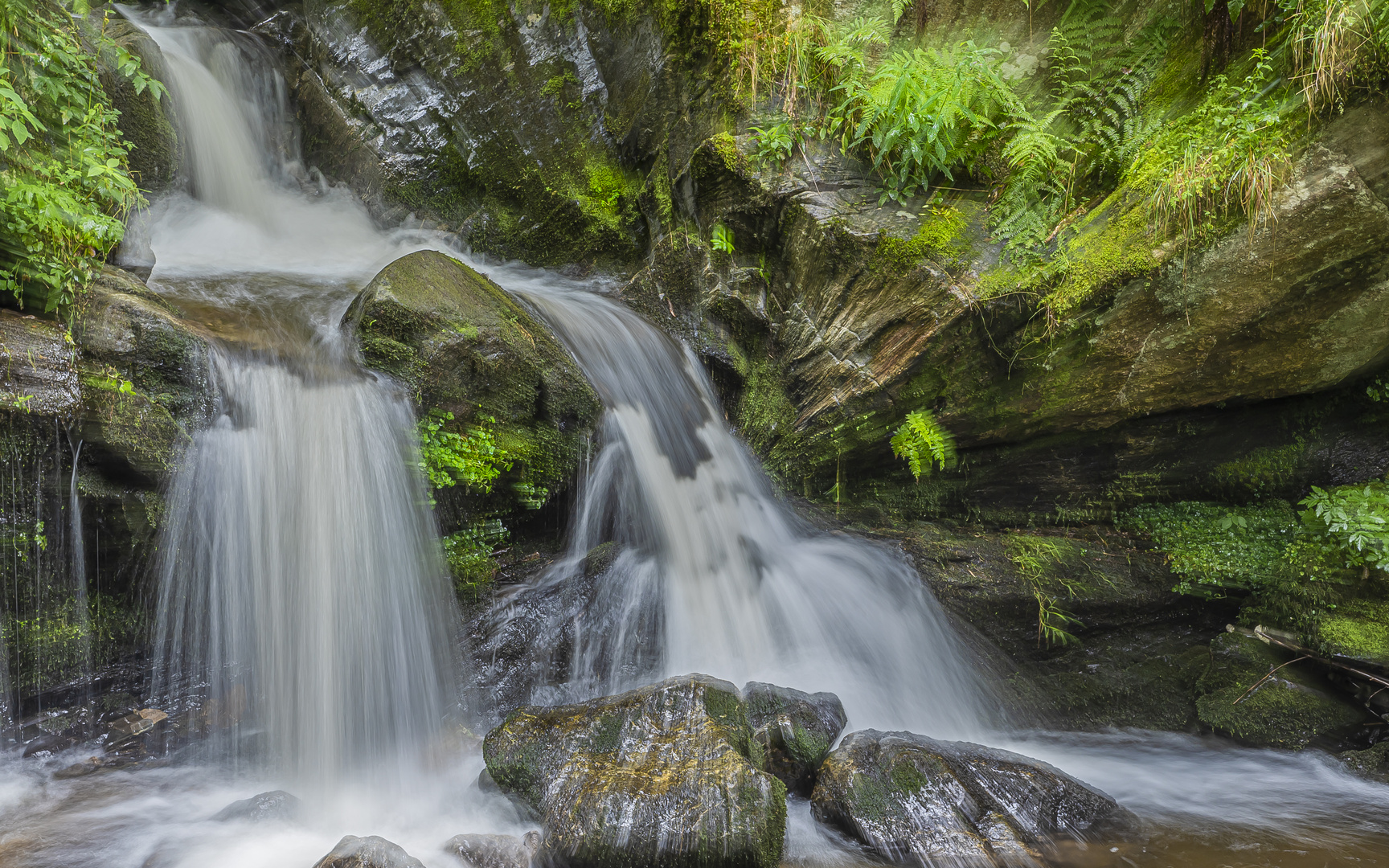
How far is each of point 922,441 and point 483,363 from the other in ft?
11.7

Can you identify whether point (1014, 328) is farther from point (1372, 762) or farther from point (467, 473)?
point (467, 473)

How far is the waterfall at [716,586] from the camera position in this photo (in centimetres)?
517

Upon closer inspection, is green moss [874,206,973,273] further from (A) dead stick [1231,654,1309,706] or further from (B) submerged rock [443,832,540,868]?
(B) submerged rock [443,832,540,868]

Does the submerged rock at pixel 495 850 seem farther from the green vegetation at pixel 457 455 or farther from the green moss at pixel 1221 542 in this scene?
the green moss at pixel 1221 542

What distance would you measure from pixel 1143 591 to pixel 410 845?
5323mm

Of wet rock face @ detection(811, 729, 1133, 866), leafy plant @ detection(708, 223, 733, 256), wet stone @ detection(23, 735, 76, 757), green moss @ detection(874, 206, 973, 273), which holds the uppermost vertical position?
leafy plant @ detection(708, 223, 733, 256)

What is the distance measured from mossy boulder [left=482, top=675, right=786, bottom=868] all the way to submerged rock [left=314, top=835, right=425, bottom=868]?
672mm

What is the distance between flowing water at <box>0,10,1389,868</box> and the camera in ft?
11.9

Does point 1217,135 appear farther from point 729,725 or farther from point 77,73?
point 77,73

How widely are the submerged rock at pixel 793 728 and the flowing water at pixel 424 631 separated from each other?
0.79 ft

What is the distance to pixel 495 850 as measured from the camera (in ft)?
10.9

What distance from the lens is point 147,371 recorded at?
427 cm

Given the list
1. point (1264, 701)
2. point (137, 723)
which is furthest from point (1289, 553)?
point (137, 723)

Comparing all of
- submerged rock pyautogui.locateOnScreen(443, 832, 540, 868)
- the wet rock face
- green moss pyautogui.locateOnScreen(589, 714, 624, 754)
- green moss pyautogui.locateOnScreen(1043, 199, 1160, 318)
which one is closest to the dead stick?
the wet rock face
